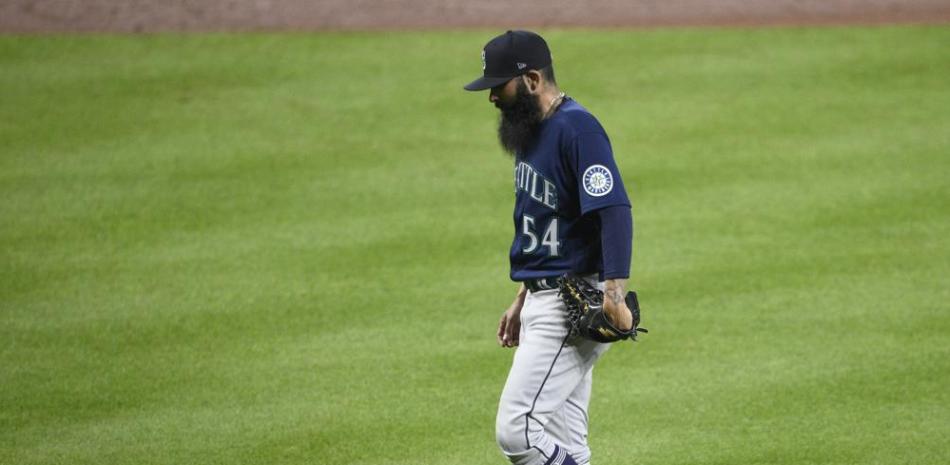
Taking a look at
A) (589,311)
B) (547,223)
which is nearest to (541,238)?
(547,223)

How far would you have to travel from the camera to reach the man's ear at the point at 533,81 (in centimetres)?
450

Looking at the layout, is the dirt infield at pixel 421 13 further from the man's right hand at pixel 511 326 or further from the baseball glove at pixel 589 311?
A: the baseball glove at pixel 589 311

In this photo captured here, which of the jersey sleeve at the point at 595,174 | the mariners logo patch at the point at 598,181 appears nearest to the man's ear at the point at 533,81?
the jersey sleeve at the point at 595,174

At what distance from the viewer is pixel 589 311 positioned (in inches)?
172

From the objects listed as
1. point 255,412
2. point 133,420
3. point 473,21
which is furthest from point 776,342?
point 473,21

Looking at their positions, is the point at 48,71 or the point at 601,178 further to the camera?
the point at 48,71

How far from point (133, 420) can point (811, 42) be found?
8.24 metres

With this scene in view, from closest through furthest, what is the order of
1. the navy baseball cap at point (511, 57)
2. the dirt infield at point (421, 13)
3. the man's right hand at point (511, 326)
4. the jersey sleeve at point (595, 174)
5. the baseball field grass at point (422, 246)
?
the jersey sleeve at point (595, 174), the navy baseball cap at point (511, 57), the man's right hand at point (511, 326), the baseball field grass at point (422, 246), the dirt infield at point (421, 13)

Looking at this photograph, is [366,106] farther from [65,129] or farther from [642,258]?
[642,258]

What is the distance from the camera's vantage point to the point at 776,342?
6.79 metres

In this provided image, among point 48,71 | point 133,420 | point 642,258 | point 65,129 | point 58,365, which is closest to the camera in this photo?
point 133,420

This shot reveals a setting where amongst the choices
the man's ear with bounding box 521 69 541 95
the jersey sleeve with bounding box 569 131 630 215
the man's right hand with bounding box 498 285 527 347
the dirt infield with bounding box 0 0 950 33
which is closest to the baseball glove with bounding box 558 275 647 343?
the jersey sleeve with bounding box 569 131 630 215

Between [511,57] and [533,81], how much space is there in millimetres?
128

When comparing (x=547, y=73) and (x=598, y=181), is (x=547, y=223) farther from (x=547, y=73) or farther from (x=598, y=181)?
(x=547, y=73)
